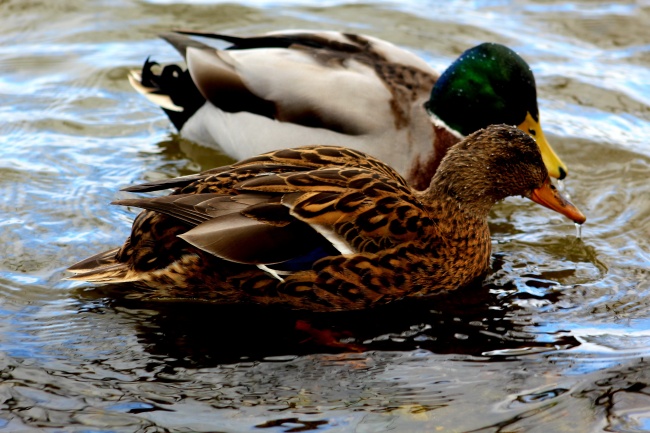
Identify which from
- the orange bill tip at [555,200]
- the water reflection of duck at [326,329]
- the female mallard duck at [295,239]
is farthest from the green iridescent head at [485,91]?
the water reflection of duck at [326,329]

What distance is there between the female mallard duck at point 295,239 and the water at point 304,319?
0.53ft

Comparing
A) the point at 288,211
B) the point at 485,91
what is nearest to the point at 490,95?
the point at 485,91

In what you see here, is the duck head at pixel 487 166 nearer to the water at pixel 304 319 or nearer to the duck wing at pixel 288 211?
the duck wing at pixel 288 211

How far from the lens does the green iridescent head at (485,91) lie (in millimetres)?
7164

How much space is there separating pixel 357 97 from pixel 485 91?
922 millimetres

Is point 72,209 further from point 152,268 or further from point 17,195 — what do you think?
point 152,268

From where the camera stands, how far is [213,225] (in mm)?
5359

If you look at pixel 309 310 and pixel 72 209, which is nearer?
pixel 309 310

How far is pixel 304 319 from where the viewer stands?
5.59 meters

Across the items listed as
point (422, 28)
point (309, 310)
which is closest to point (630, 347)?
point (309, 310)

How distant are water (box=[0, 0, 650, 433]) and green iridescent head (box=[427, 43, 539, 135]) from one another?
0.66 metres

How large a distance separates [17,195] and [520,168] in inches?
131

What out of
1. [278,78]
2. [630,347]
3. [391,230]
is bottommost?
[630,347]

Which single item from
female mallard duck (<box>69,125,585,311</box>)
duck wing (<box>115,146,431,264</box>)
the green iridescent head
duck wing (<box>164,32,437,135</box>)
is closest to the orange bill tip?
female mallard duck (<box>69,125,585,311</box>)
